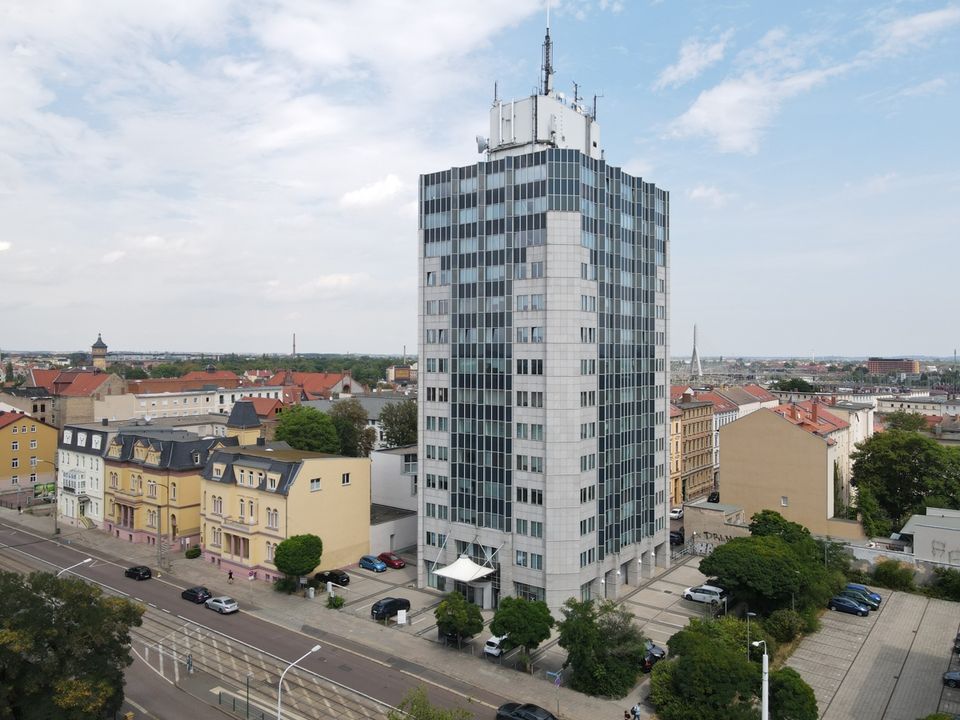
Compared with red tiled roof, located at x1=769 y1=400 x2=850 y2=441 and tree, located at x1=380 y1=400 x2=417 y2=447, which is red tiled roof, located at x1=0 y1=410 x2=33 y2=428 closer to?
tree, located at x1=380 y1=400 x2=417 y2=447

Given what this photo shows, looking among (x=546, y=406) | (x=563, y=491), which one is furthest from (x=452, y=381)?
(x=563, y=491)

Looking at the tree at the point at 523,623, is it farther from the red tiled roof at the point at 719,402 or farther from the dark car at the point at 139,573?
the red tiled roof at the point at 719,402

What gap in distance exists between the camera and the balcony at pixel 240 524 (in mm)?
66694

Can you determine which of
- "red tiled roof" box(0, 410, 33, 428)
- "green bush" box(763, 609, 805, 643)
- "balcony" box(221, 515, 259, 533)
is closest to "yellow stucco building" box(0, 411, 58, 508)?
"red tiled roof" box(0, 410, 33, 428)

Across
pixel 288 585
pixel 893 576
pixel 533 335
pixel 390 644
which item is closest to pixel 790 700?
pixel 390 644

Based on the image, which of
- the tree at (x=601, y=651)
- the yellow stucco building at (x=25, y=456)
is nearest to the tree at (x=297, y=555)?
the tree at (x=601, y=651)

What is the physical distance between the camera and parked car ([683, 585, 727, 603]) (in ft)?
197

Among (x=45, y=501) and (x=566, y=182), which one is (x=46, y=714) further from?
(x=45, y=501)

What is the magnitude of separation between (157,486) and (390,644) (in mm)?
40077

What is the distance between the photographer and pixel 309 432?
4163 inches

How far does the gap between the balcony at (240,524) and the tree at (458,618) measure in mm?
25585

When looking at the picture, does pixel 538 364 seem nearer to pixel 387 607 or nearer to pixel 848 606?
pixel 387 607

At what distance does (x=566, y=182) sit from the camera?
2277 inches

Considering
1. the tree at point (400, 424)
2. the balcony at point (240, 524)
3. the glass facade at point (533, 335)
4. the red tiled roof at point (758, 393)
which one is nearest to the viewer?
the glass facade at point (533, 335)
